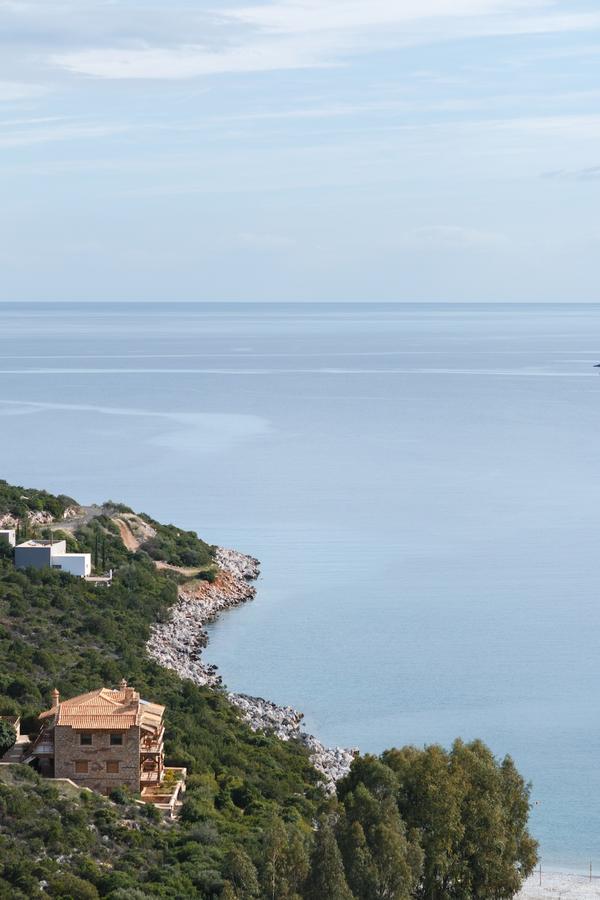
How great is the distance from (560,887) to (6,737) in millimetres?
10203

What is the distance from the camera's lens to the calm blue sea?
36.8 meters

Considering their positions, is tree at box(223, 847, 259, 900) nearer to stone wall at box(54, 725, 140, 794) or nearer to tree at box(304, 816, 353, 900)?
tree at box(304, 816, 353, 900)

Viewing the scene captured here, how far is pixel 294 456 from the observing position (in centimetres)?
8288

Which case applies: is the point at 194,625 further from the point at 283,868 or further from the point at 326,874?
the point at 326,874

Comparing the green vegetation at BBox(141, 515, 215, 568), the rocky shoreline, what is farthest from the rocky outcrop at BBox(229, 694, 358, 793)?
the green vegetation at BBox(141, 515, 215, 568)

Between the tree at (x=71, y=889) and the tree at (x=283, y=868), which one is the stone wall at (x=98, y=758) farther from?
the tree at (x=283, y=868)

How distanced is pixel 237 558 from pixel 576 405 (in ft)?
213

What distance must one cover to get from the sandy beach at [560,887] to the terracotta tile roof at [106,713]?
23.4 ft

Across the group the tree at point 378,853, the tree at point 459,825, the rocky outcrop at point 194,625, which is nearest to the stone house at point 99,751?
the tree at point 459,825

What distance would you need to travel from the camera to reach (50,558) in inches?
1794

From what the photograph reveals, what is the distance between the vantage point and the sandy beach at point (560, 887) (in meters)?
26.3

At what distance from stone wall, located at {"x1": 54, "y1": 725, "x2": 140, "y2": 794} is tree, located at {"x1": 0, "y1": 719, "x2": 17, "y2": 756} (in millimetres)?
1462

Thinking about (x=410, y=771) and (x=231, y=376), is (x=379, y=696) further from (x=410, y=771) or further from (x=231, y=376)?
(x=231, y=376)

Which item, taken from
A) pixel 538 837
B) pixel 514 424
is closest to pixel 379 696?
pixel 538 837
